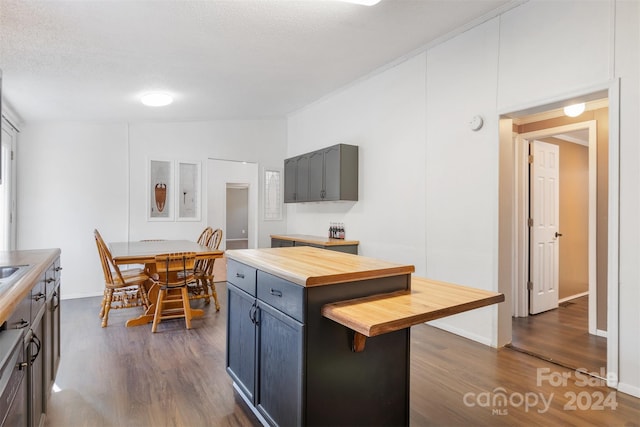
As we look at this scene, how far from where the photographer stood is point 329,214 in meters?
5.32

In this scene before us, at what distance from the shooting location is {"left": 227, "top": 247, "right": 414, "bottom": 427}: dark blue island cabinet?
1519 millimetres

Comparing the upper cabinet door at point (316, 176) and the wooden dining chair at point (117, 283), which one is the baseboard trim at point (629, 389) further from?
the wooden dining chair at point (117, 283)

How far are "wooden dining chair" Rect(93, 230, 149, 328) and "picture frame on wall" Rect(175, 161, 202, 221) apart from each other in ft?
5.04

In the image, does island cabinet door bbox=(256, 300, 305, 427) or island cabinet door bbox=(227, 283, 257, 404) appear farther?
island cabinet door bbox=(227, 283, 257, 404)

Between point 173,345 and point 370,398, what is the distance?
2.08 meters

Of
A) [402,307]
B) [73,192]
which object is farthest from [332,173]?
[73,192]

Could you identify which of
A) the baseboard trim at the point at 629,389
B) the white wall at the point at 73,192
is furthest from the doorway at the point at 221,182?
the baseboard trim at the point at 629,389

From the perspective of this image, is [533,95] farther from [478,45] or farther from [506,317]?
[506,317]

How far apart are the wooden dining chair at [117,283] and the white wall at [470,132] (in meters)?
2.62

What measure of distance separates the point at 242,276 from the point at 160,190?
3.84m

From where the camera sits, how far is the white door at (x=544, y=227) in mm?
4074

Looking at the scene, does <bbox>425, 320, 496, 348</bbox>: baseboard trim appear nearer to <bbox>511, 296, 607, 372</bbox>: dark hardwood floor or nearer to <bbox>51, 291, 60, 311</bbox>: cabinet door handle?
<bbox>511, 296, 607, 372</bbox>: dark hardwood floor

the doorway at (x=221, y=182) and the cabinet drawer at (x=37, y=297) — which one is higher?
the doorway at (x=221, y=182)

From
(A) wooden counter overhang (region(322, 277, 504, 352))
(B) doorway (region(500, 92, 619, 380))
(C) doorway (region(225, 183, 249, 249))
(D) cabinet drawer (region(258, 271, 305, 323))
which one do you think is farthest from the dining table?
(C) doorway (region(225, 183, 249, 249))
